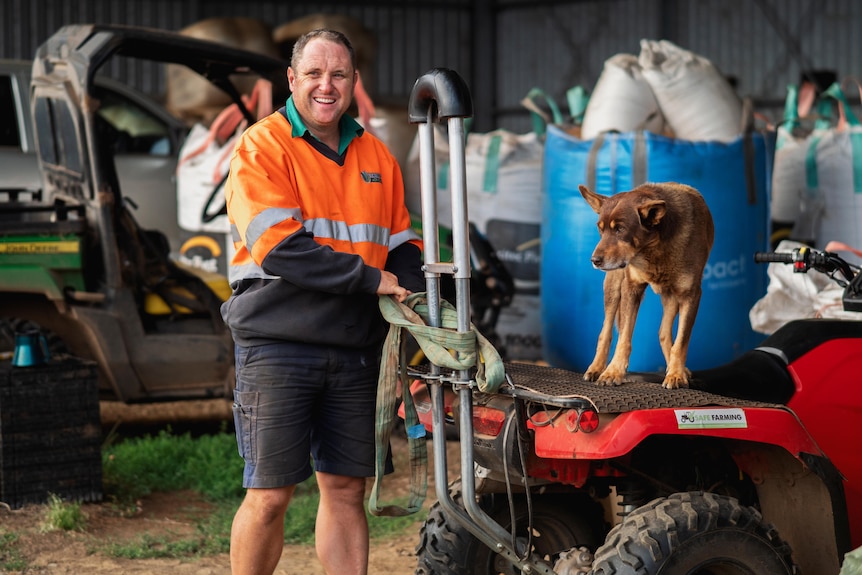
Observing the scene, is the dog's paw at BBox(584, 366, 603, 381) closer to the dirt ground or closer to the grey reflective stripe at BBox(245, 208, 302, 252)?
the grey reflective stripe at BBox(245, 208, 302, 252)

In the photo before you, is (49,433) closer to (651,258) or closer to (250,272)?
(250,272)

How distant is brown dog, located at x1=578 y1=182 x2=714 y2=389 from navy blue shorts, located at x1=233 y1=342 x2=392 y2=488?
0.60 metres

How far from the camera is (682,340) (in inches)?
110

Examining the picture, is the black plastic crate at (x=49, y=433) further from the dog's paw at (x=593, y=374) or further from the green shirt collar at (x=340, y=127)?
the dog's paw at (x=593, y=374)

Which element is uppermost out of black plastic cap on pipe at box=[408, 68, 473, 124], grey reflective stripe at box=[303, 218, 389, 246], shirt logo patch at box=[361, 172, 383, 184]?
black plastic cap on pipe at box=[408, 68, 473, 124]

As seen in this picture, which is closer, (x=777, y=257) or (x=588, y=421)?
(x=588, y=421)

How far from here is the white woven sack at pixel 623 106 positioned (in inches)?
197

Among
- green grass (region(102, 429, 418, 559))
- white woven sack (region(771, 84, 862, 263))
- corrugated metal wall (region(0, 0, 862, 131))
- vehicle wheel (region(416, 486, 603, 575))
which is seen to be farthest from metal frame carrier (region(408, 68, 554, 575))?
corrugated metal wall (region(0, 0, 862, 131))

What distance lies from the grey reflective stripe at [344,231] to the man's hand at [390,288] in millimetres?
152

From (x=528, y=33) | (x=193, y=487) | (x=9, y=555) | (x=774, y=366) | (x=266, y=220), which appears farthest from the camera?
(x=528, y=33)

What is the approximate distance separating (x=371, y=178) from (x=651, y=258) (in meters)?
0.74

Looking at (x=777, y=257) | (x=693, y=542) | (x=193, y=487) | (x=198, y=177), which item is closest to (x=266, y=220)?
(x=693, y=542)

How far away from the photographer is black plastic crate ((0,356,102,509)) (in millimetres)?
4473

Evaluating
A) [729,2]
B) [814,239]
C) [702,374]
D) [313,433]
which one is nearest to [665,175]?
[814,239]
